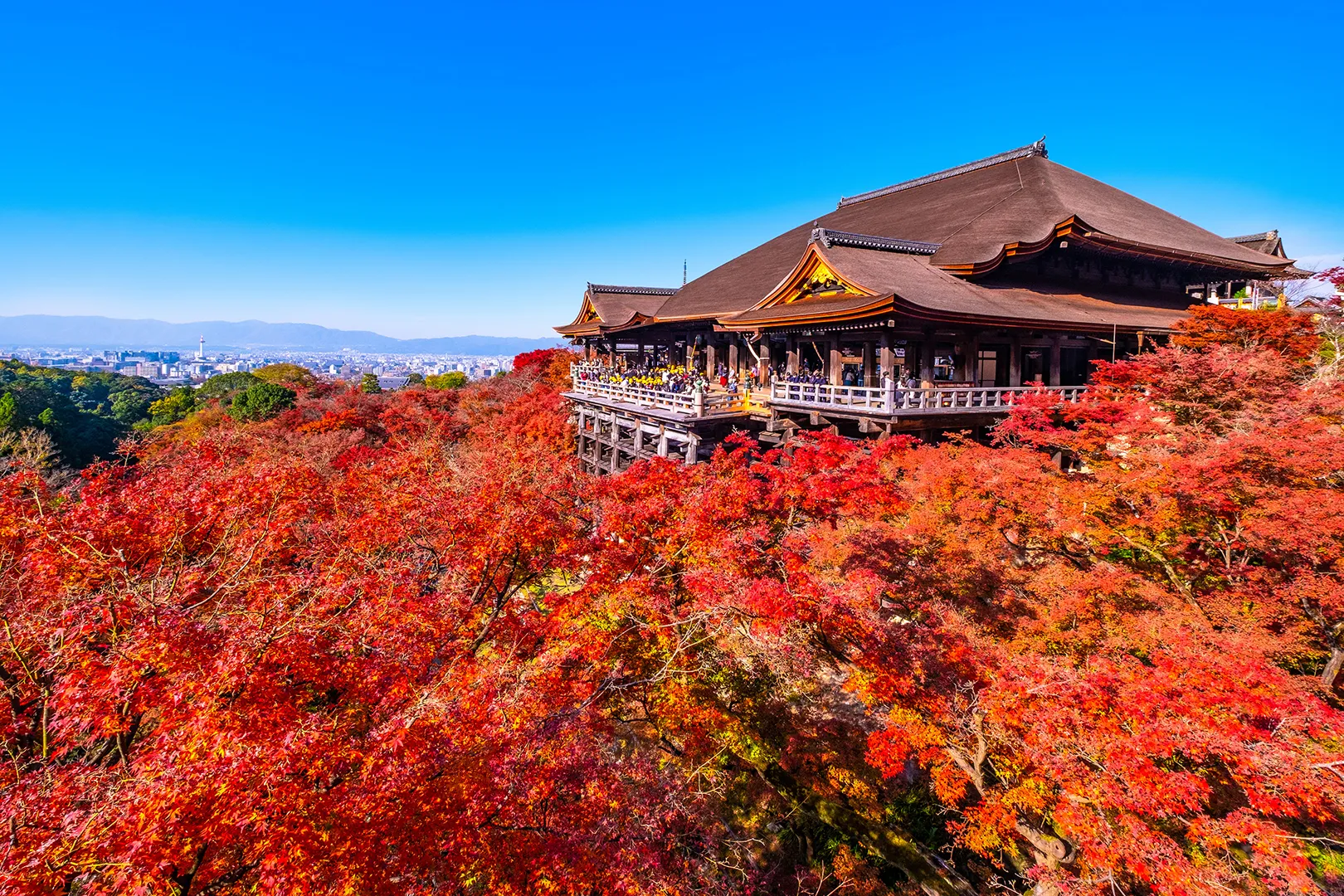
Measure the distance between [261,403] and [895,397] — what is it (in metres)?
31.0

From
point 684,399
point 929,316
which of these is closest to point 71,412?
point 684,399

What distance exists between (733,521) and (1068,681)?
537 cm

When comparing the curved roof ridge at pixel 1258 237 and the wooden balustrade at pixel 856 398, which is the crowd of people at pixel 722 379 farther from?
the curved roof ridge at pixel 1258 237

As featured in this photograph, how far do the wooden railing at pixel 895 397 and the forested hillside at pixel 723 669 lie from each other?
1613 mm

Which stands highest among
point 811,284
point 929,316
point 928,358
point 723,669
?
point 811,284

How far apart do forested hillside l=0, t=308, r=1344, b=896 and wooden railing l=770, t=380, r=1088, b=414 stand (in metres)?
1.61

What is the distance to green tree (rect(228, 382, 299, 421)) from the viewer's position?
2877 centimetres

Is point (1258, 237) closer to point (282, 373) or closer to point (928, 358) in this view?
point (928, 358)

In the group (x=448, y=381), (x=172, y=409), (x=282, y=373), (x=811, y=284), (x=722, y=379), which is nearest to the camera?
(x=811, y=284)

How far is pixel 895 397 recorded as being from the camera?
13.5 meters

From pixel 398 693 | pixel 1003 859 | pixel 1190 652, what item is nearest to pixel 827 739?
pixel 1003 859

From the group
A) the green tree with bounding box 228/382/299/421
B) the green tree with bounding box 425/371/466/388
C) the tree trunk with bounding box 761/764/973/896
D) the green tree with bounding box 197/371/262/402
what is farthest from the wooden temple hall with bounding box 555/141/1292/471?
the green tree with bounding box 425/371/466/388

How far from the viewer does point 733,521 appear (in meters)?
10.3

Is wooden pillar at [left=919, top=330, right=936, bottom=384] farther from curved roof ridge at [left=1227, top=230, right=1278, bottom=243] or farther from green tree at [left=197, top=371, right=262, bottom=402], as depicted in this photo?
green tree at [left=197, top=371, right=262, bottom=402]
